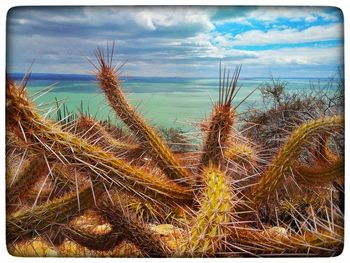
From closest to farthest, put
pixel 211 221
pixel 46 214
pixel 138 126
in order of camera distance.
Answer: pixel 211 221, pixel 46 214, pixel 138 126

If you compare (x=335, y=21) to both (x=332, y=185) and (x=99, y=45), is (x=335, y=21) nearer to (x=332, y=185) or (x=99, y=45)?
(x=332, y=185)

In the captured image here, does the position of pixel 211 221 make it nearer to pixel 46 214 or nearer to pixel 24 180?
pixel 46 214

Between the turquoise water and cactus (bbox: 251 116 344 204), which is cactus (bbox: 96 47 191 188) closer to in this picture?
the turquoise water

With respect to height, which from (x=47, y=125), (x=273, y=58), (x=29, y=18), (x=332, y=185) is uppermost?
(x=29, y=18)

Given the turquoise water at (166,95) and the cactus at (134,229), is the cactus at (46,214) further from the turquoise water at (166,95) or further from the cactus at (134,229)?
the turquoise water at (166,95)

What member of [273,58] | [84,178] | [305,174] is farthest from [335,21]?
[84,178]

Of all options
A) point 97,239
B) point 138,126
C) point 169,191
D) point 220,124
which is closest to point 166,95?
point 138,126
